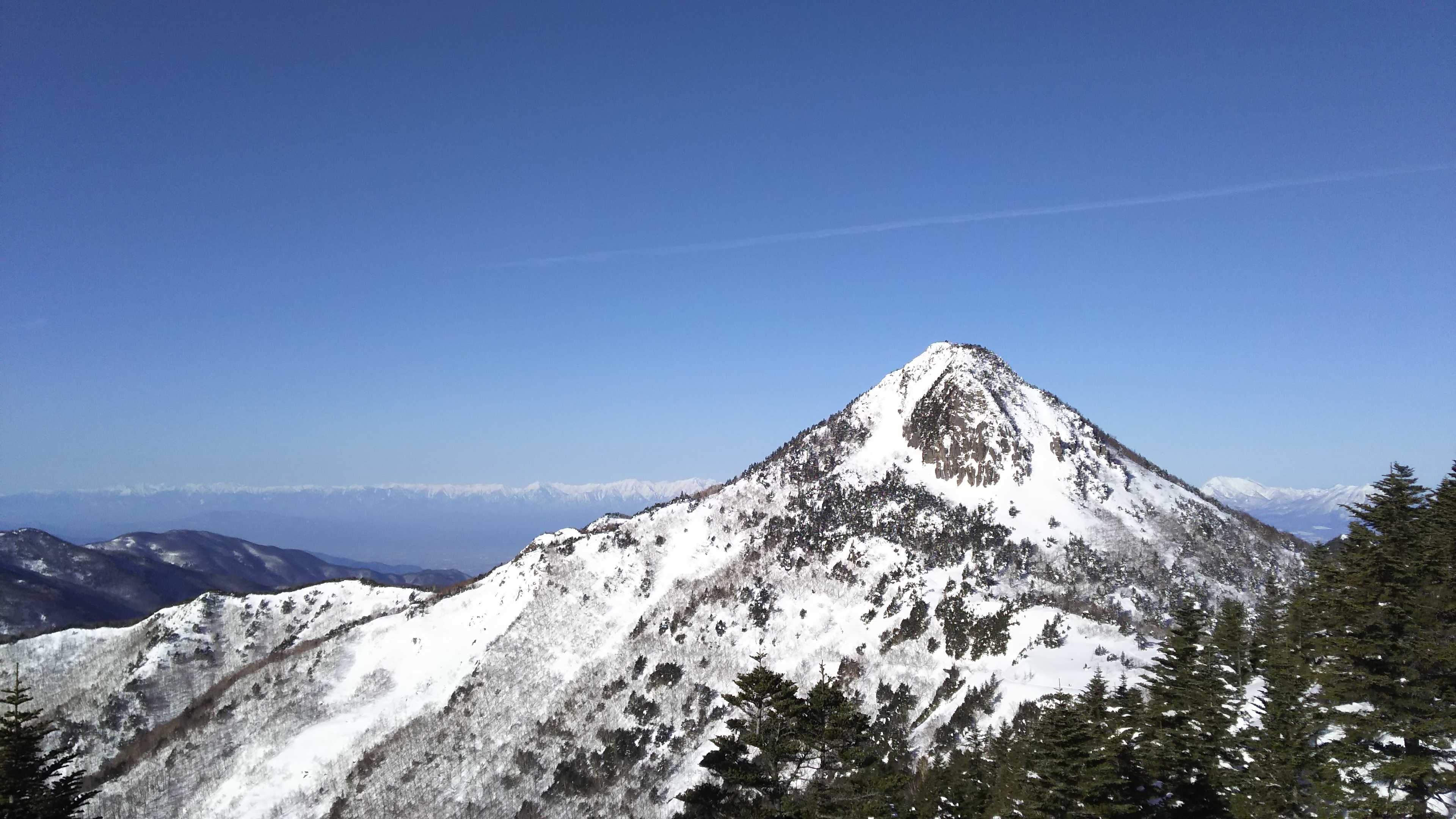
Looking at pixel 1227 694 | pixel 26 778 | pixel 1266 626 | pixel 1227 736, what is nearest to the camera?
pixel 26 778

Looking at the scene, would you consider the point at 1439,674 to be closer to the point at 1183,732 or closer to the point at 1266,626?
the point at 1183,732

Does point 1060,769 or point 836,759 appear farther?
point 836,759

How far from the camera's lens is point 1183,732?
32.0 metres

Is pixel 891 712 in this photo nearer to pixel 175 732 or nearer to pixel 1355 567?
pixel 1355 567

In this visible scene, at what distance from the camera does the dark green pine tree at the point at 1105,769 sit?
24.3 meters

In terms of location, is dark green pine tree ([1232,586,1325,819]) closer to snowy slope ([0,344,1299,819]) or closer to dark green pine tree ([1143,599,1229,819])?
dark green pine tree ([1143,599,1229,819])

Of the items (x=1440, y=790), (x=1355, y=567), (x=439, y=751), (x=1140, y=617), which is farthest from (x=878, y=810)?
(x=439, y=751)

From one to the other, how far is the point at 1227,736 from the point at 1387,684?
6.64m

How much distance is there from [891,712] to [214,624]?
493ft

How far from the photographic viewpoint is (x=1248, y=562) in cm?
10325

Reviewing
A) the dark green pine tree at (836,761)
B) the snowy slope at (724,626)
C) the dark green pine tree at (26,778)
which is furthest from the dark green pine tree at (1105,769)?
the dark green pine tree at (26,778)


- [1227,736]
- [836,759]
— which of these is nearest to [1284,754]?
[1227,736]

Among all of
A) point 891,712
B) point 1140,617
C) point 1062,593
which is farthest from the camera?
point 1062,593

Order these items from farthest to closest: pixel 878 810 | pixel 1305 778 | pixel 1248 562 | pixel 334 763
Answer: pixel 1248 562
pixel 334 763
pixel 1305 778
pixel 878 810
